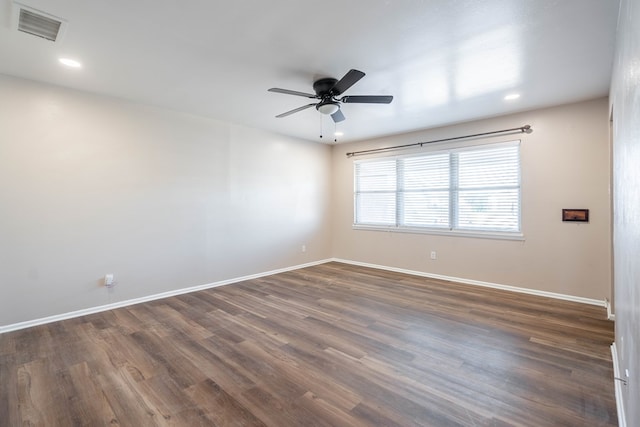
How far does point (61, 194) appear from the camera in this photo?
132 inches

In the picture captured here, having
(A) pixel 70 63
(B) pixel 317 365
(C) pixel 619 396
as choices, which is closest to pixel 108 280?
(A) pixel 70 63

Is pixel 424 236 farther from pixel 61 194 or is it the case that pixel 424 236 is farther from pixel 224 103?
pixel 61 194

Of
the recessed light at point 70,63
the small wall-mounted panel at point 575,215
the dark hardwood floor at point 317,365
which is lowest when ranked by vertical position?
the dark hardwood floor at point 317,365

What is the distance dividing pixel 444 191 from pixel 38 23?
5.13 meters

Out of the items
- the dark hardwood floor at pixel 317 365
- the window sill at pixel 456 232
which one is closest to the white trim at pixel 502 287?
the dark hardwood floor at pixel 317 365

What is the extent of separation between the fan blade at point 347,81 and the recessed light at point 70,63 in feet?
7.94

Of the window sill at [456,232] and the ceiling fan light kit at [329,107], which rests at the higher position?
the ceiling fan light kit at [329,107]

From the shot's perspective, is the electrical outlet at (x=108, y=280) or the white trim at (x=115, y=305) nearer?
the white trim at (x=115, y=305)

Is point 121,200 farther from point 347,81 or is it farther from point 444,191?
point 444,191

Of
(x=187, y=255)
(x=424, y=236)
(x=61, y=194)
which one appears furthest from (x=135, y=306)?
(x=424, y=236)

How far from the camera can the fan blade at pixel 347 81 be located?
2.52 metres

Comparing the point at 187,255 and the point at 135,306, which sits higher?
the point at 187,255

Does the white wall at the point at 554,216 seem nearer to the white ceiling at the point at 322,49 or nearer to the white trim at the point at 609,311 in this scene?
the white trim at the point at 609,311

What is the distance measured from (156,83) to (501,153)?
4.66m
